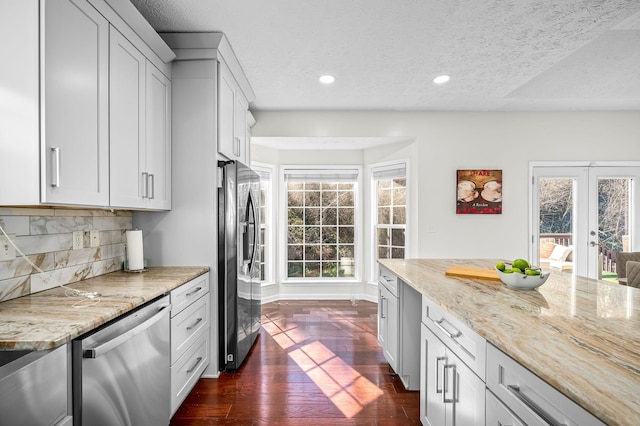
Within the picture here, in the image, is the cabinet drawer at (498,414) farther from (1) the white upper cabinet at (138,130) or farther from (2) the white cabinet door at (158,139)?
(2) the white cabinet door at (158,139)

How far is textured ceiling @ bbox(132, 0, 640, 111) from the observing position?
2.18 metres

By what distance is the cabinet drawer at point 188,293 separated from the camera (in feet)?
6.61

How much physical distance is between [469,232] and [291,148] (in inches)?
102

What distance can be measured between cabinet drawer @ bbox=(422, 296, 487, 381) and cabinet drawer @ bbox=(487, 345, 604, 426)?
7 cm

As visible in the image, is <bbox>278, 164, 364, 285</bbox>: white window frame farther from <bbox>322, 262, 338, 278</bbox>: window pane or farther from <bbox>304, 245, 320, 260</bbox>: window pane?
<bbox>304, 245, 320, 260</bbox>: window pane

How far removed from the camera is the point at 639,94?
382 cm

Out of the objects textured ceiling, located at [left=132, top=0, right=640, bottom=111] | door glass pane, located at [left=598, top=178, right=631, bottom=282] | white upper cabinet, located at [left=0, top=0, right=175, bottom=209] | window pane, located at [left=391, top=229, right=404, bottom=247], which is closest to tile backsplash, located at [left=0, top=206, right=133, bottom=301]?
white upper cabinet, located at [left=0, top=0, right=175, bottom=209]

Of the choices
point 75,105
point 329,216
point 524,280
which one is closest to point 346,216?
point 329,216

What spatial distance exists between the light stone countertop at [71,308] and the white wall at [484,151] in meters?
2.93

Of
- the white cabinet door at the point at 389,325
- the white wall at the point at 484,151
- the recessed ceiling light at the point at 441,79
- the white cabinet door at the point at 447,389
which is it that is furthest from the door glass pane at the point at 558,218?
the white cabinet door at the point at 447,389

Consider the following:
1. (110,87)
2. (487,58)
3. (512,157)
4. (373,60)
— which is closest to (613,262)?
(512,157)

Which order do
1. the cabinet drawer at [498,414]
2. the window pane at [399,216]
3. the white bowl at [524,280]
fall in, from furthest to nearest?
the window pane at [399,216] → the white bowl at [524,280] → the cabinet drawer at [498,414]

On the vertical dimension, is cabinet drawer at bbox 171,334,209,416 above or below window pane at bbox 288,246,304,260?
below

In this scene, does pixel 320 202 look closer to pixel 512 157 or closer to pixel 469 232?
pixel 469 232
